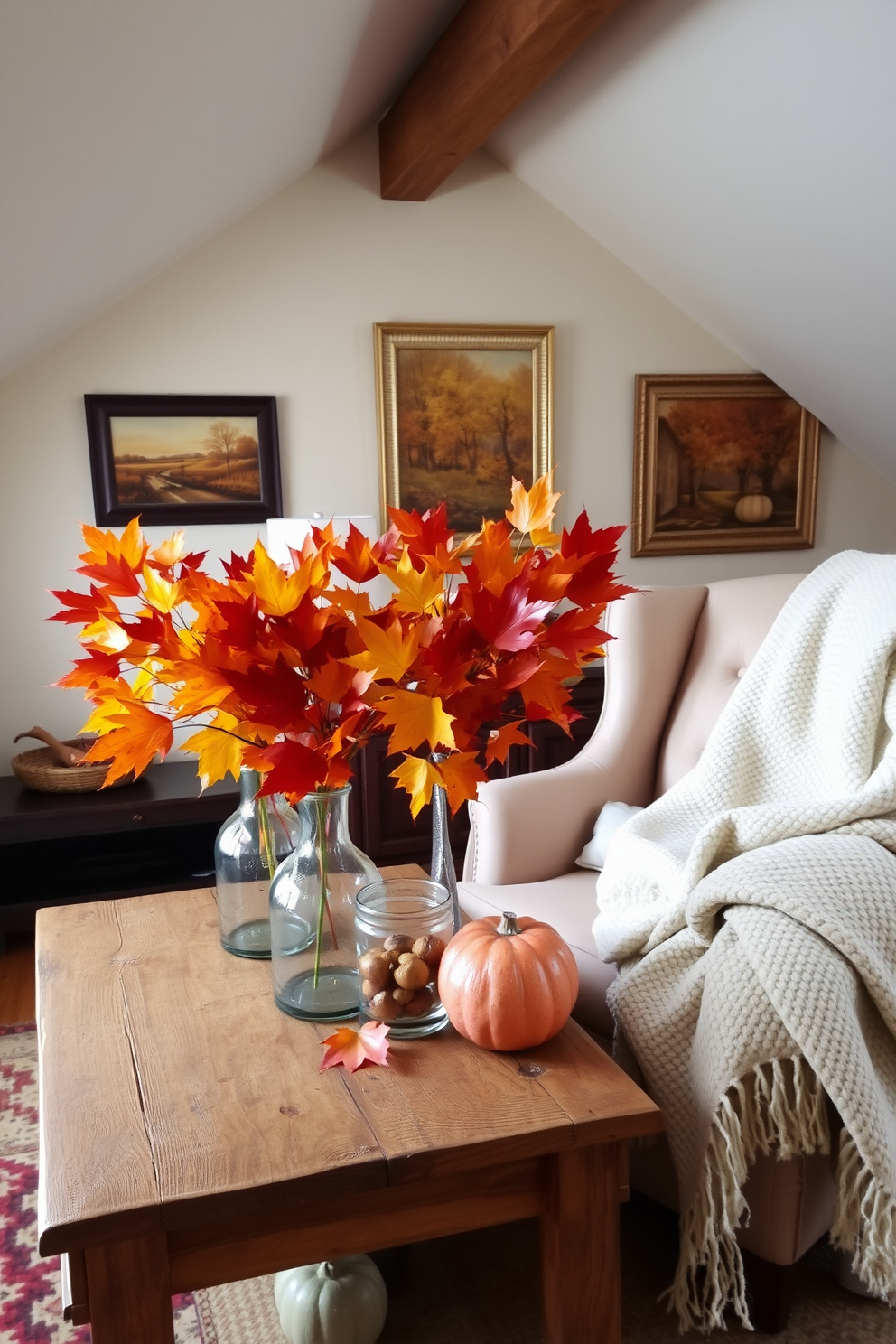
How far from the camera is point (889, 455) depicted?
12.0 feet

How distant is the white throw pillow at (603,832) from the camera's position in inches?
76.9

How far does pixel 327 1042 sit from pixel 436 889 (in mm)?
207

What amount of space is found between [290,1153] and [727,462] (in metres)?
3.11

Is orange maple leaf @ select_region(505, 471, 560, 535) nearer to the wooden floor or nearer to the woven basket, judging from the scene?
the wooden floor

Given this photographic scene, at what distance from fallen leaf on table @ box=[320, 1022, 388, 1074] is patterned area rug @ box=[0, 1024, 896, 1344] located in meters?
0.48

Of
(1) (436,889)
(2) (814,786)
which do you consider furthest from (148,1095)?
(2) (814,786)

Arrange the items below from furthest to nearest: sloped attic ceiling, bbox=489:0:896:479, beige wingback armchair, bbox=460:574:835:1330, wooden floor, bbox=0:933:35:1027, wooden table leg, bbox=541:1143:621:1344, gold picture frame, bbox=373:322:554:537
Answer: gold picture frame, bbox=373:322:554:537 < wooden floor, bbox=0:933:35:1027 < sloped attic ceiling, bbox=489:0:896:479 < beige wingback armchair, bbox=460:574:835:1330 < wooden table leg, bbox=541:1143:621:1344

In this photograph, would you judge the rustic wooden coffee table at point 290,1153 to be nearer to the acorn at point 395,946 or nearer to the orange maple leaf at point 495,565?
the acorn at point 395,946

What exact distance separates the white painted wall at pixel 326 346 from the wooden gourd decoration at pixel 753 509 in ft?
0.73

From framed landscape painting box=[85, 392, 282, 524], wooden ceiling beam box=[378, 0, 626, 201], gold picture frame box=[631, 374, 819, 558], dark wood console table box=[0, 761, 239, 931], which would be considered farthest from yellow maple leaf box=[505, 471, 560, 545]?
gold picture frame box=[631, 374, 819, 558]

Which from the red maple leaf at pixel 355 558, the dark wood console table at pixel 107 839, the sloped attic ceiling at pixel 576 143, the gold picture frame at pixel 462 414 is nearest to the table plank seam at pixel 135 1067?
the red maple leaf at pixel 355 558

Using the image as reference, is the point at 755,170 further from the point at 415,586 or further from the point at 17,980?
→ the point at 17,980

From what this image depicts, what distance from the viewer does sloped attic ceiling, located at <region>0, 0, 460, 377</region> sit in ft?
5.49

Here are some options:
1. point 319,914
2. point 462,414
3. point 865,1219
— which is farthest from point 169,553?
point 462,414
